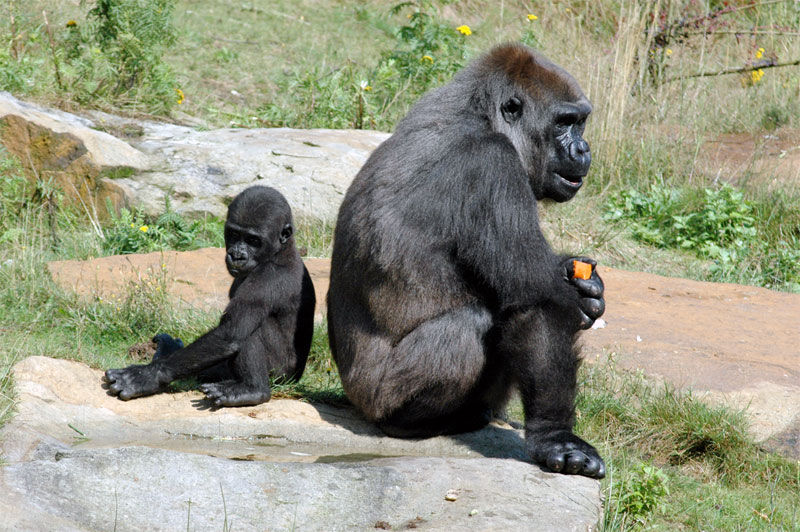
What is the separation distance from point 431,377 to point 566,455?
2.28ft

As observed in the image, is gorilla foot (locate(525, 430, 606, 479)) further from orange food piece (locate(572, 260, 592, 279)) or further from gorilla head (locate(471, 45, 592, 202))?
gorilla head (locate(471, 45, 592, 202))

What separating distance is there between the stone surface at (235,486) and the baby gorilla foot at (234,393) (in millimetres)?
318

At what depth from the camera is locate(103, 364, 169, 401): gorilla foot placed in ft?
13.7

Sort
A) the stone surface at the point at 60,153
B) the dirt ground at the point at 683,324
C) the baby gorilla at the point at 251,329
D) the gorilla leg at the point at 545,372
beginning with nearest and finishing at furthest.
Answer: the gorilla leg at the point at 545,372, the baby gorilla at the point at 251,329, the dirt ground at the point at 683,324, the stone surface at the point at 60,153

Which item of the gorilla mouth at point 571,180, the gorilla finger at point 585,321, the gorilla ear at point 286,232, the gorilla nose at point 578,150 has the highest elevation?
the gorilla nose at point 578,150

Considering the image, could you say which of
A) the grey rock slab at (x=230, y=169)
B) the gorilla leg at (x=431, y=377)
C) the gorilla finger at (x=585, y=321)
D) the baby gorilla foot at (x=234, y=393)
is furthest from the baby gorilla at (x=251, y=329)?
the grey rock slab at (x=230, y=169)

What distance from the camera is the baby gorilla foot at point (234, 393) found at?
4227 mm

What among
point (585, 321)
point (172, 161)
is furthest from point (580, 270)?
point (172, 161)

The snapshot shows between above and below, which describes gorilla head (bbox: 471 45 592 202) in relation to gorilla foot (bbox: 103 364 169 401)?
above

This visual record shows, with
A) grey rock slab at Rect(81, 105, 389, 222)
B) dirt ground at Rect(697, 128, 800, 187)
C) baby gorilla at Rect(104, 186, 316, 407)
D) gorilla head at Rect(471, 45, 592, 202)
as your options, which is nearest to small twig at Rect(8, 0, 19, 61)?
grey rock slab at Rect(81, 105, 389, 222)

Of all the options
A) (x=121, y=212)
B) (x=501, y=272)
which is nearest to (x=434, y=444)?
(x=501, y=272)

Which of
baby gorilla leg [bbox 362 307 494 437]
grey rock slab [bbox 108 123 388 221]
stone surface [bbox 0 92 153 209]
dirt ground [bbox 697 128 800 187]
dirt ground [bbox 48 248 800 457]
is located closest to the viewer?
baby gorilla leg [bbox 362 307 494 437]

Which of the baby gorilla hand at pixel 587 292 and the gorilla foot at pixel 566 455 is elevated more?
the baby gorilla hand at pixel 587 292

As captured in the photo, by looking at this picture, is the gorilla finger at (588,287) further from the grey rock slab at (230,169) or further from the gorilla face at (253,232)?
the grey rock slab at (230,169)
